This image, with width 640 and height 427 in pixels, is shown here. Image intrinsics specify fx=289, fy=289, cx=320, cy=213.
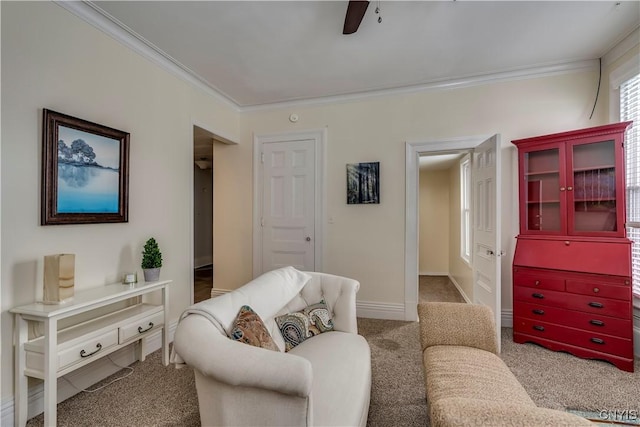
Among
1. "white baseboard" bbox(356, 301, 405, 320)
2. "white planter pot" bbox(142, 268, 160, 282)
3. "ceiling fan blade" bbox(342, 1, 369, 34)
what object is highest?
"ceiling fan blade" bbox(342, 1, 369, 34)

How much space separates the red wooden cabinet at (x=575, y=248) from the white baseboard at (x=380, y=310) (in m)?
1.14

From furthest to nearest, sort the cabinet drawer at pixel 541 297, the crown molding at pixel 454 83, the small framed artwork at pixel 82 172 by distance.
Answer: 1. the crown molding at pixel 454 83
2. the cabinet drawer at pixel 541 297
3. the small framed artwork at pixel 82 172

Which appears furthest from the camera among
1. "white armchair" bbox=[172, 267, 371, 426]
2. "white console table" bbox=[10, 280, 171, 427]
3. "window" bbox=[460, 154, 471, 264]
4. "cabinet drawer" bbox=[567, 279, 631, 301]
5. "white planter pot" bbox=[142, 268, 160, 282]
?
"window" bbox=[460, 154, 471, 264]

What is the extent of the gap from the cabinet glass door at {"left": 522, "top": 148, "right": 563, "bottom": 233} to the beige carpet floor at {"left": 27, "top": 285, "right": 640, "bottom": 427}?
3.74 ft

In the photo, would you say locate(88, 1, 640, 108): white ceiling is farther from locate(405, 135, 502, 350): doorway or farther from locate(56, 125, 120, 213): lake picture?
locate(56, 125, 120, 213): lake picture

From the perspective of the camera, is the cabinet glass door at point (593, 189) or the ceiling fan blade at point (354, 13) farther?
the cabinet glass door at point (593, 189)

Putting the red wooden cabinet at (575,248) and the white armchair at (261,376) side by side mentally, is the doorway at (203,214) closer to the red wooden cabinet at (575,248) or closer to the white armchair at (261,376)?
the white armchair at (261,376)

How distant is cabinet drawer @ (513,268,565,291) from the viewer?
2.50 meters

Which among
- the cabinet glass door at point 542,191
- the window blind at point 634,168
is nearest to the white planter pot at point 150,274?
the cabinet glass door at point 542,191

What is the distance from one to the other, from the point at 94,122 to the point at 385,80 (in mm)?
2736

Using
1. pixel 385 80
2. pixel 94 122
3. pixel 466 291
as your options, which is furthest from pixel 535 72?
pixel 94 122

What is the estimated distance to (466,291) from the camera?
13.7 feet

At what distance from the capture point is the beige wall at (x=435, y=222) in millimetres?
5855

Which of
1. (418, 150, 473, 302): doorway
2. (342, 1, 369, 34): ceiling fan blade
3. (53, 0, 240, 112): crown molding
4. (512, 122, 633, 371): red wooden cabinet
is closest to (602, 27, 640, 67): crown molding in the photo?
(512, 122, 633, 371): red wooden cabinet
